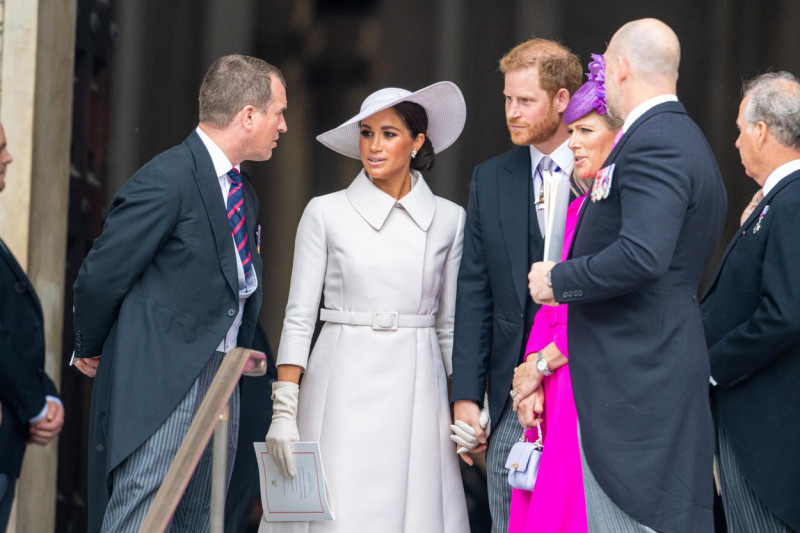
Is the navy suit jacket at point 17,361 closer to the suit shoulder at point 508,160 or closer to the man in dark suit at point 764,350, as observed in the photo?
the suit shoulder at point 508,160

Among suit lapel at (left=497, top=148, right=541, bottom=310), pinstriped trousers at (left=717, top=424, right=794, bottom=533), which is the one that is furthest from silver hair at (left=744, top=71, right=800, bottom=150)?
pinstriped trousers at (left=717, top=424, right=794, bottom=533)

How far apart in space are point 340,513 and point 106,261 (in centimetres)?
118

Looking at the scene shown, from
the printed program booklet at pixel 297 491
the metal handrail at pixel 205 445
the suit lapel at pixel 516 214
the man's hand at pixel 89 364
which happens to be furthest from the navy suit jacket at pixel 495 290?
the man's hand at pixel 89 364

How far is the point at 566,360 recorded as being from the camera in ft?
12.2

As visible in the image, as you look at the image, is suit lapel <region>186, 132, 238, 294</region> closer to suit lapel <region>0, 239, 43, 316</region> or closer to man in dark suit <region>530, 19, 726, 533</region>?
suit lapel <region>0, 239, 43, 316</region>

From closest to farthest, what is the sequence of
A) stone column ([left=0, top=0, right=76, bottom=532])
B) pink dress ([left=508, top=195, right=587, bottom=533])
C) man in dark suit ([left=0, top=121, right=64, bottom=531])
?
pink dress ([left=508, top=195, right=587, bottom=533]) → man in dark suit ([left=0, top=121, right=64, bottom=531]) → stone column ([left=0, top=0, right=76, bottom=532])

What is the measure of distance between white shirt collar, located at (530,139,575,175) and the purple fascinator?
0.90 ft

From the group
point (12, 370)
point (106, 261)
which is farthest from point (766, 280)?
point (12, 370)

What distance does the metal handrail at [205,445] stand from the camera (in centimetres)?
282

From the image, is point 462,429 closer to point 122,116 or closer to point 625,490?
point 625,490

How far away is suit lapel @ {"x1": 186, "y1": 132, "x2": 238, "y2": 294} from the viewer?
405 centimetres

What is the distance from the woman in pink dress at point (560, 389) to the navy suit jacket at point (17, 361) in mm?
1536

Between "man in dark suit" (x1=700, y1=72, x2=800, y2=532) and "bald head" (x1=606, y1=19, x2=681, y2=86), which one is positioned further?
"man in dark suit" (x1=700, y1=72, x2=800, y2=532)

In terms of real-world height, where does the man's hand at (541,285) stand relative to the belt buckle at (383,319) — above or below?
above
